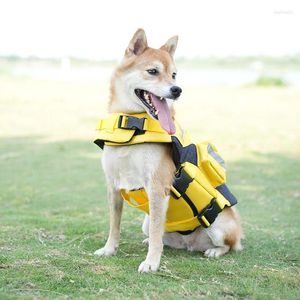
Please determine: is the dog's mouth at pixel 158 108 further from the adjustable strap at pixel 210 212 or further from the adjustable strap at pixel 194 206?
the adjustable strap at pixel 210 212

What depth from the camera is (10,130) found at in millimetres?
14062

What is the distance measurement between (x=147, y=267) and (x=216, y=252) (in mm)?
878

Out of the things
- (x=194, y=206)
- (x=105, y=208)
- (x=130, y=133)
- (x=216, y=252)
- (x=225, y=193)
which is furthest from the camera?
(x=105, y=208)

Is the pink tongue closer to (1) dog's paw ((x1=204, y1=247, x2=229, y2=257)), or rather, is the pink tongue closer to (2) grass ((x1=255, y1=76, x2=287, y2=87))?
(1) dog's paw ((x1=204, y1=247, x2=229, y2=257))

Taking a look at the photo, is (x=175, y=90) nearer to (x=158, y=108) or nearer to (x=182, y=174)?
(x=158, y=108)

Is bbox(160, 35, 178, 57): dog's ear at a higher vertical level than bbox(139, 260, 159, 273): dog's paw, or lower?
higher

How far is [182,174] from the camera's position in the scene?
5.04m

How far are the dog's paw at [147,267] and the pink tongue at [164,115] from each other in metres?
1.03

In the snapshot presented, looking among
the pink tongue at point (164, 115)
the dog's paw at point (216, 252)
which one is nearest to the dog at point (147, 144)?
the pink tongue at point (164, 115)

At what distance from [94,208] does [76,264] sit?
3.15 metres

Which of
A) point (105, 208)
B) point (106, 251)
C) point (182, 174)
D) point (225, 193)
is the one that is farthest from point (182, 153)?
point (105, 208)

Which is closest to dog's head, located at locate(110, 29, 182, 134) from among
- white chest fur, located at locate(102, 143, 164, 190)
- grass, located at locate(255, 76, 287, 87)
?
white chest fur, located at locate(102, 143, 164, 190)

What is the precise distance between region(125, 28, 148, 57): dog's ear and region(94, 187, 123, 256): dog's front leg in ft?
3.80

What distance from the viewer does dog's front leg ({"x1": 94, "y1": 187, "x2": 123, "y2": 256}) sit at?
5261 mm
